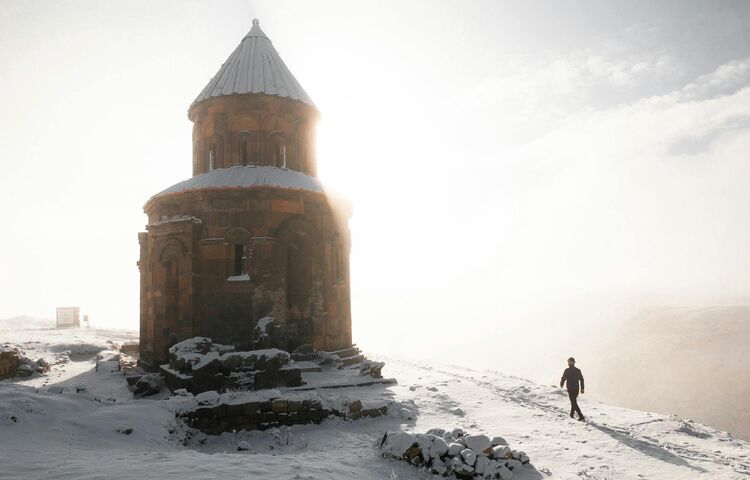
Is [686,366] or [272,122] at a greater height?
[272,122]

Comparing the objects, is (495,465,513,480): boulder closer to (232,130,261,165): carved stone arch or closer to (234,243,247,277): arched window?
(234,243,247,277): arched window

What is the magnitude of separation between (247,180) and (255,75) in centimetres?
451

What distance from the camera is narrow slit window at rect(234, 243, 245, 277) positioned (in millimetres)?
13492

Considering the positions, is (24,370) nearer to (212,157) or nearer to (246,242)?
(246,242)

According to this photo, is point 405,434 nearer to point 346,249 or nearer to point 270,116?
point 346,249

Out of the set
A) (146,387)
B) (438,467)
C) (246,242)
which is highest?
(246,242)

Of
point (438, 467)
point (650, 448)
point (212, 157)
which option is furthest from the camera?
point (212, 157)

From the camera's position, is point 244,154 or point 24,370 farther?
point 244,154

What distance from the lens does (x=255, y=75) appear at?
1612 cm

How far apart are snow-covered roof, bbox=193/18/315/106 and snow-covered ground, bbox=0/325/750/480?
1001cm

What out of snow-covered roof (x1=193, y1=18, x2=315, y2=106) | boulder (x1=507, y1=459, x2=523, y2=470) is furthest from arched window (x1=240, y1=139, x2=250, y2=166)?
boulder (x1=507, y1=459, x2=523, y2=470)

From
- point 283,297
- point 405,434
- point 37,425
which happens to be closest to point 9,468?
point 37,425

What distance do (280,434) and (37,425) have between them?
13.3 ft

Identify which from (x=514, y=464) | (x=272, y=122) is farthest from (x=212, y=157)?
(x=514, y=464)
